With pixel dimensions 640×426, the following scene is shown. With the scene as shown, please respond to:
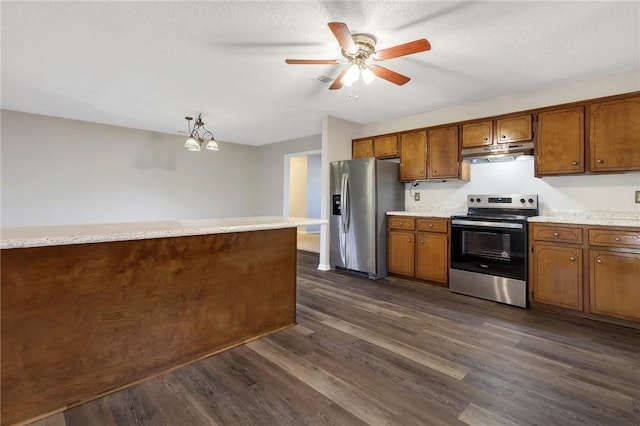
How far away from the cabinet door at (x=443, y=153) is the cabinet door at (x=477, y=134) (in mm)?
123

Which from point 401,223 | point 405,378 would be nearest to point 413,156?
point 401,223

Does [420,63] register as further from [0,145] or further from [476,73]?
[0,145]

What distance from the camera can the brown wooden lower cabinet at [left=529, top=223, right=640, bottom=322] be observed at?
101 inches

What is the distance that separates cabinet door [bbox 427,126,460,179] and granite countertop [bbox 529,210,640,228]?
1.15 m

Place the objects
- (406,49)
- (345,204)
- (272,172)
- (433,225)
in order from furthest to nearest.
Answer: (272,172), (345,204), (433,225), (406,49)

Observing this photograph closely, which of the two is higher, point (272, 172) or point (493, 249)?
point (272, 172)

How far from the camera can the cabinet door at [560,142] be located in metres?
3.01

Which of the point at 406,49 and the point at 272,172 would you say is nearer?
the point at 406,49

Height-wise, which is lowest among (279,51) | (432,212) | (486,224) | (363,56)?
(486,224)

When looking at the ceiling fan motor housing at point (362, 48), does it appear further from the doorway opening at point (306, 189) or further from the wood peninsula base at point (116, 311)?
the doorway opening at point (306, 189)

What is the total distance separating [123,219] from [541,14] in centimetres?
622

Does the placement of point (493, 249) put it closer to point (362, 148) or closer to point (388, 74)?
point (388, 74)

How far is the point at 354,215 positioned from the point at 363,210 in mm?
172

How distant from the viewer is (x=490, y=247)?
3.39 metres
